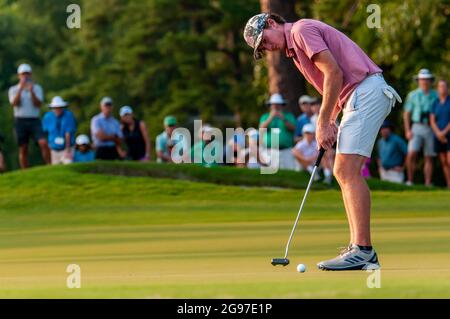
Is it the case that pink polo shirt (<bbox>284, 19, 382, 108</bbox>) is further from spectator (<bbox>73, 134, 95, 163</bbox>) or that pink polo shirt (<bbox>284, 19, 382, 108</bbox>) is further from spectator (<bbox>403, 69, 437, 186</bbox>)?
spectator (<bbox>73, 134, 95, 163</bbox>)

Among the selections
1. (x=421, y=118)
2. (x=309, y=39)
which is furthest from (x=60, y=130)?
(x=309, y=39)

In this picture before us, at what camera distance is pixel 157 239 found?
14.0 metres

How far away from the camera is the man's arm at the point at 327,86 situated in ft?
33.7

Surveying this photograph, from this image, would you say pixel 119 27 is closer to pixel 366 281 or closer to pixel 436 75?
pixel 436 75

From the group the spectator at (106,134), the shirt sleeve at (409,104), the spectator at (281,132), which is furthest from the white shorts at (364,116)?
the spectator at (106,134)

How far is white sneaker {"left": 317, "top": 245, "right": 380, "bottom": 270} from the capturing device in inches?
399

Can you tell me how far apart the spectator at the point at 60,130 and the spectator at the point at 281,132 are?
3.38 metres

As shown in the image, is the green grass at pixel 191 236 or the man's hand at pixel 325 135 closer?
the green grass at pixel 191 236

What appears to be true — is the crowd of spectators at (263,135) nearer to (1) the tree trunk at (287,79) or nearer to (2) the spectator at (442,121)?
(2) the spectator at (442,121)

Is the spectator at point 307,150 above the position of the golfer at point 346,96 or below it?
below

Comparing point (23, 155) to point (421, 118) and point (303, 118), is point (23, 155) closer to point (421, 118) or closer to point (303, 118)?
point (303, 118)

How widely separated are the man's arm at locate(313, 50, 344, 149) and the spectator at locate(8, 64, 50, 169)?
50.2 ft

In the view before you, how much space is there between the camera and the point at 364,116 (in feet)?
34.1
